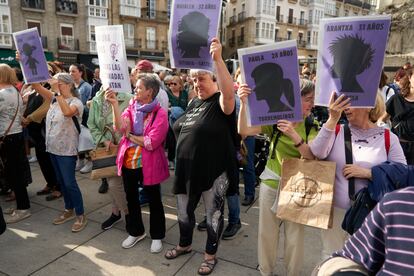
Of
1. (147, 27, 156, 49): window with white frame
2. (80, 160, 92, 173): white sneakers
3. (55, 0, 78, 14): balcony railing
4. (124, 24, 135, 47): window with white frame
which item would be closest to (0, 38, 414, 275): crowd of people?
(80, 160, 92, 173): white sneakers

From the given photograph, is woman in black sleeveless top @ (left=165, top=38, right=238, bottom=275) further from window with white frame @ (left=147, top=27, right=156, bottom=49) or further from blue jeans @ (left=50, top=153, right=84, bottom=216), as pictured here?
window with white frame @ (left=147, top=27, right=156, bottom=49)

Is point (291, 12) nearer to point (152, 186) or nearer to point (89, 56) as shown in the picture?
point (89, 56)

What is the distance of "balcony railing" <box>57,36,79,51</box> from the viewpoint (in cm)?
2657

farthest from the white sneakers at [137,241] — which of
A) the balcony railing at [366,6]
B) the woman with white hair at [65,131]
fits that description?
the balcony railing at [366,6]

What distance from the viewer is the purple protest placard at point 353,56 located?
1773 millimetres

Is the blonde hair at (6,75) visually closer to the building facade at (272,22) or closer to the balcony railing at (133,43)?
the balcony railing at (133,43)

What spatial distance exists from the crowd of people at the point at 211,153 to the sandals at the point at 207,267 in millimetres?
33

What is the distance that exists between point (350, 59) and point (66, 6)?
29.9 m

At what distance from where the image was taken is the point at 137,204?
3.29 meters

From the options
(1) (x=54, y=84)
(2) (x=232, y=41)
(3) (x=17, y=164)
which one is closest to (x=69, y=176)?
(3) (x=17, y=164)

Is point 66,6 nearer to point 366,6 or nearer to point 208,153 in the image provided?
point 208,153

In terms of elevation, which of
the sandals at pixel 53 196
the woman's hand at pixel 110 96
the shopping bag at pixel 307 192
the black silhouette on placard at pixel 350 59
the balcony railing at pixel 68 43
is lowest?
the sandals at pixel 53 196

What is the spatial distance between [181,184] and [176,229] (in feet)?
3.68

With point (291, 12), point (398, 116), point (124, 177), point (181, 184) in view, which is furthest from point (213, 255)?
point (291, 12)
